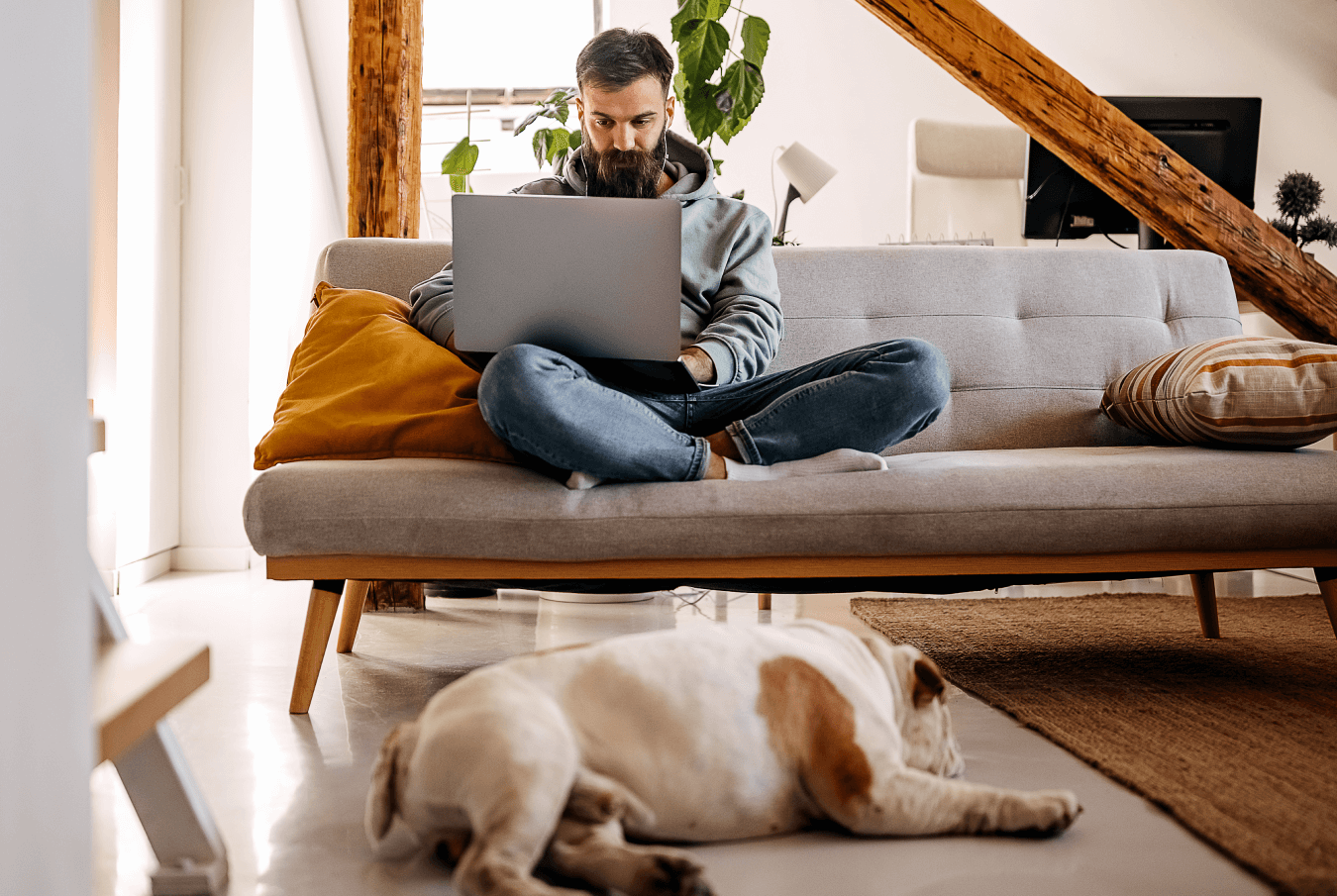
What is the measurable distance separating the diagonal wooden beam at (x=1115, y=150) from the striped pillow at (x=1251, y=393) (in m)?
1.19

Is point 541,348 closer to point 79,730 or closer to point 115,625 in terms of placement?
point 115,625

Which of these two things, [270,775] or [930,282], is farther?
[930,282]

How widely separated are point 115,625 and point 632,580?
780 millimetres

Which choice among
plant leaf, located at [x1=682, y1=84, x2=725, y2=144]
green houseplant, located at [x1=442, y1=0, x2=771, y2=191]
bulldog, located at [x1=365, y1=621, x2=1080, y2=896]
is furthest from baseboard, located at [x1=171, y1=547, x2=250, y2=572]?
bulldog, located at [x1=365, y1=621, x2=1080, y2=896]

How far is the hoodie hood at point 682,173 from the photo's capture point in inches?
79.3

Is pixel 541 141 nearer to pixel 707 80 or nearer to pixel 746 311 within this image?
pixel 707 80

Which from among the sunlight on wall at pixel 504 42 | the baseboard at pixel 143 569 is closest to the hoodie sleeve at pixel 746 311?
the baseboard at pixel 143 569

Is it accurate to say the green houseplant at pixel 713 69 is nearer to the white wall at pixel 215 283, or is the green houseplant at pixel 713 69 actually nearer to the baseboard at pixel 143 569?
Answer: the white wall at pixel 215 283

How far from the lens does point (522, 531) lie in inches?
56.3

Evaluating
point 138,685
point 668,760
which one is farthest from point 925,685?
point 138,685

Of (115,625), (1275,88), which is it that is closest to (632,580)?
(115,625)

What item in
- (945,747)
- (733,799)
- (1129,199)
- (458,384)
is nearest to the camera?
(733,799)

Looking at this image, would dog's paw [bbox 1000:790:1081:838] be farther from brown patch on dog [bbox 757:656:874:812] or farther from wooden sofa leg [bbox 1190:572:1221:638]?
wooden sofa leg [bbox 1190:572:1221:638]

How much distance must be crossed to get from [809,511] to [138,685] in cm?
94
